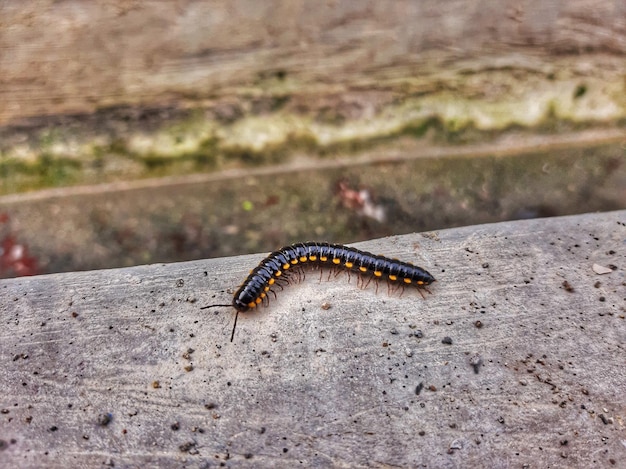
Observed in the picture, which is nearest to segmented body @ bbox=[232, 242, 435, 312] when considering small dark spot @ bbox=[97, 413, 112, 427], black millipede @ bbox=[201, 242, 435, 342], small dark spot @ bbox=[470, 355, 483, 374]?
black millipede @ bbox=[201, 242, 435, 342]

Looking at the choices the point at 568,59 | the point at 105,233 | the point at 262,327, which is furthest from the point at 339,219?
the point at 568,59

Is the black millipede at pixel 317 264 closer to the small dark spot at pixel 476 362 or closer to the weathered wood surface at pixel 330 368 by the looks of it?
the weathered wood surface at pixel 330 368

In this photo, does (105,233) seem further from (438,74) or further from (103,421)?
(438,74)

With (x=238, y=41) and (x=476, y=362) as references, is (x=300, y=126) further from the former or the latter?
(x=476, y=362)

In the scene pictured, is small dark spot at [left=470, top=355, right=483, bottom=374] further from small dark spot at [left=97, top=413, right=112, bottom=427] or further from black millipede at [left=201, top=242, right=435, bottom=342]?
small dark spot at [left=97, top=413, right=112, bottom=427]

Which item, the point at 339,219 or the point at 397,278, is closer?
the point at 397,278

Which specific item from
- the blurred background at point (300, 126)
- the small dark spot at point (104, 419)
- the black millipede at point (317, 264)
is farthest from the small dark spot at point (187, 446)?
the blurred background at point (300, 126)
